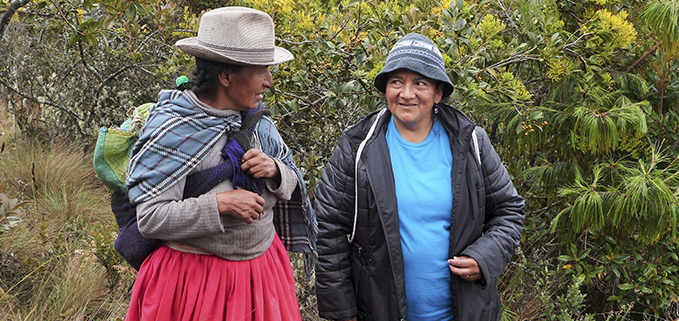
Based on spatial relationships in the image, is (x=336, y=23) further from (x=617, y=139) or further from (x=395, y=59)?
(x=617, y=139)

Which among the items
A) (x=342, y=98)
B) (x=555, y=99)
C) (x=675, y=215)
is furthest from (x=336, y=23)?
(x=675, y=215)

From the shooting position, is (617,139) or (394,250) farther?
(617,139)

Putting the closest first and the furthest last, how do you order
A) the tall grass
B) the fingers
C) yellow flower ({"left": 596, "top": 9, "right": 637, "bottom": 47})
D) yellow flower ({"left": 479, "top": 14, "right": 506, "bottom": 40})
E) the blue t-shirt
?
the fingers, the blue t-shirt, yellow flower ({"left": 479, "top": 14, "right": 506, "bottom": 40}), yellow flower ({"left": 596, "top": 9, "right": 637, "bottom": 47}), the tall grass

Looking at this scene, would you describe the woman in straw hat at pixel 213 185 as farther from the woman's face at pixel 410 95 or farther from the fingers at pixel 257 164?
the woman's face at pixel 410 95

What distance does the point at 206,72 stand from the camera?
6.37 feet

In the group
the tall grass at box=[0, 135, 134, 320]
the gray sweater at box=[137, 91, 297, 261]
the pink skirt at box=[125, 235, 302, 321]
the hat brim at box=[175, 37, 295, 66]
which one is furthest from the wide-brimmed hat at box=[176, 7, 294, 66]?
the tall grass at box=[0, 135, 134, 320]

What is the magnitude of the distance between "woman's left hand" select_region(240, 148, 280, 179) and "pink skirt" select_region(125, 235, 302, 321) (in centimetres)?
35

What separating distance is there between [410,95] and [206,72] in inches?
31.9

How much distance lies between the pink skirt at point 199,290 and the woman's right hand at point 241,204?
0.76 ft

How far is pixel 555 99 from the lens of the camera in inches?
135

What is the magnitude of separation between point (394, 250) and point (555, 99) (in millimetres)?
1949

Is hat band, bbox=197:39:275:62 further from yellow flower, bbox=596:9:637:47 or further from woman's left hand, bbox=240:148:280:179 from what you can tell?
yellow flower, bbox=596:9:637:47

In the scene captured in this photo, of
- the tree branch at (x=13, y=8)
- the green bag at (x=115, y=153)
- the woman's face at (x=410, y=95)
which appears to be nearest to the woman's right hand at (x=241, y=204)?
the green bag at (x=115, y=153)

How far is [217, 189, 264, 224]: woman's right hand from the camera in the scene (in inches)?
72.7
